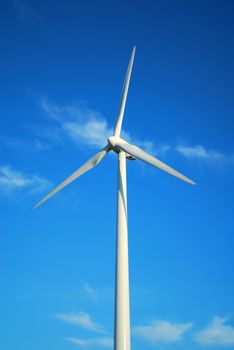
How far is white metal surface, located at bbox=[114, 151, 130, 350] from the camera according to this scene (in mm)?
23875

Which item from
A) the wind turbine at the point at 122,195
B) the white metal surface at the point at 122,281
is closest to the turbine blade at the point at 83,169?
the wind turbine at the point at 122,195

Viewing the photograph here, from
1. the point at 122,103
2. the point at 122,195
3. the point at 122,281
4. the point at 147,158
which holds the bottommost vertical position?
the point at 122,281

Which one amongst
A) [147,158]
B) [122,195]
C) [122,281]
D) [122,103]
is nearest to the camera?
[122,281]

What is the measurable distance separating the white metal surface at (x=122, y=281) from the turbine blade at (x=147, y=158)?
285 cm

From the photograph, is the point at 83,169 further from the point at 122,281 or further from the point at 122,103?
the point at 122,281

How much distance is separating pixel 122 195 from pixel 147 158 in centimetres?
381

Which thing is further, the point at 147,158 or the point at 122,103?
the point at 122,103

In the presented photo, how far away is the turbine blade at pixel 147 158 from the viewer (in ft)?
96.4

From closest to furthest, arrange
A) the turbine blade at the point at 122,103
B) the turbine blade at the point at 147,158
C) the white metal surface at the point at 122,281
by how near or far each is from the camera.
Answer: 1. the white metal surface at the point at 122,281
2. the turbine blade at the point at 147,158
3. the turbine blade at the point at 122,103

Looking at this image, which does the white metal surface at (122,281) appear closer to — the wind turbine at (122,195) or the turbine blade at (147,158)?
the wind turbine at (122,195)

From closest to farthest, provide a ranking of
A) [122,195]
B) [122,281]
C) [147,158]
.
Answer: [122,281] < [122,195] < [147,158]

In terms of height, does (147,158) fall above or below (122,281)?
above

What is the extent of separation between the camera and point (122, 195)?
29125 millimetres

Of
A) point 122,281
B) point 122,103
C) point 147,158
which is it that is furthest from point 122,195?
point 122,103
